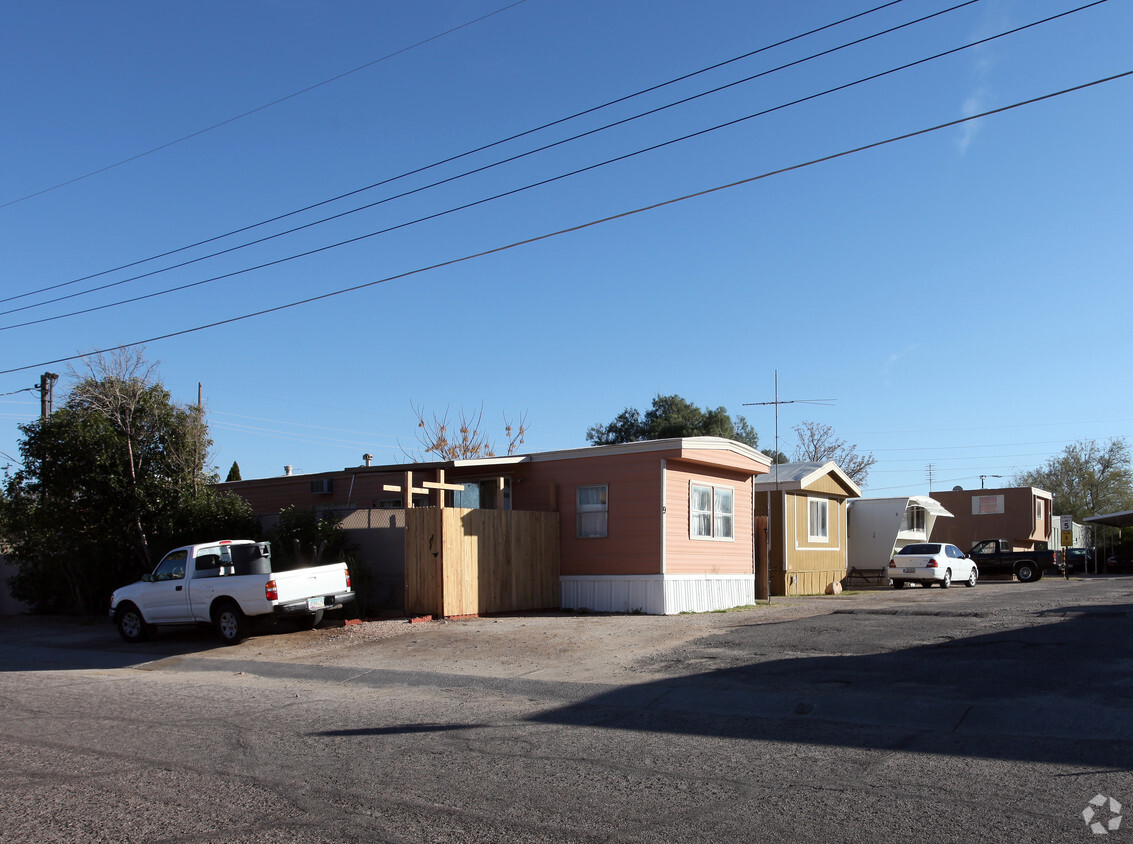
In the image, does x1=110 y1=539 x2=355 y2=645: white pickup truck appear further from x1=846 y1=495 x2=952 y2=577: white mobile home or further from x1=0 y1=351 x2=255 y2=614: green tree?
x1=846 y1=495 x2=952 y2=577: white mobile home

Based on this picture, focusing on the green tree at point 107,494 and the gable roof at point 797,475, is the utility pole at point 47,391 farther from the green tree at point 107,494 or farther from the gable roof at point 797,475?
the gable roof at point 797,475

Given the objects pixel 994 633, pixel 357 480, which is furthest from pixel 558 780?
pixel 357 480

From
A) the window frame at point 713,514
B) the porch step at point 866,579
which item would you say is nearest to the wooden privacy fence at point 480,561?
the window frame at point 713,514

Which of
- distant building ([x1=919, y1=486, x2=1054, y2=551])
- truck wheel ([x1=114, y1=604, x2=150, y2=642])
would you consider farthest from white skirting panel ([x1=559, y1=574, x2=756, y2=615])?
distant building ([x1=919, y1=486, x2=1054, y2=551])

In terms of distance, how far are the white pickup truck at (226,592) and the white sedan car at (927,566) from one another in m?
22.2

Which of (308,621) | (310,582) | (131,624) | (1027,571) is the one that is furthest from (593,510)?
(1027,571)

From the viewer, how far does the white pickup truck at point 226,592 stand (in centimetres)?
1534

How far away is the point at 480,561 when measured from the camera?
18156mm

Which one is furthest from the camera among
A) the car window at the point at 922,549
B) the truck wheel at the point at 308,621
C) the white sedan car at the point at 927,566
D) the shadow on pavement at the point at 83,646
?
the car window at the point at 922,549

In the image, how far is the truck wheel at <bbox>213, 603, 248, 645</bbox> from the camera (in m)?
15.6

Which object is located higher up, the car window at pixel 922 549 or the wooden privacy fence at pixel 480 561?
the wooden privacy fence at pixel 480 561

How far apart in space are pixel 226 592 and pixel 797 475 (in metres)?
18.1

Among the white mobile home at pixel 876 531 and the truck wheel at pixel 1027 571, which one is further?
the truck wheel at pixel 1027 571

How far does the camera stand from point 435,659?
13.2 meters
